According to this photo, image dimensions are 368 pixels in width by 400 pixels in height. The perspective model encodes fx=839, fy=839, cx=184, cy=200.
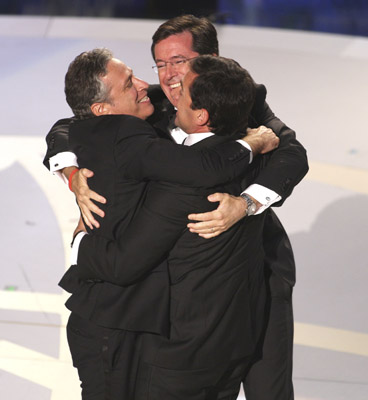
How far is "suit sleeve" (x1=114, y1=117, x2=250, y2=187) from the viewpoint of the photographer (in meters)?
1.99

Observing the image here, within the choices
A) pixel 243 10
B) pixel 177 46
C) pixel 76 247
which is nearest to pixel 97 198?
pixel 76 247

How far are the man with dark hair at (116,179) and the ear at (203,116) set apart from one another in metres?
0.07

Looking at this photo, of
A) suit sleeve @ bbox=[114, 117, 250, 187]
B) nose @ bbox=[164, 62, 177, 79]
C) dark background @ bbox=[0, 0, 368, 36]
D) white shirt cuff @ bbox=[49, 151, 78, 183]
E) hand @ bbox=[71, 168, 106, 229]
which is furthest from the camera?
dark background @ bbox=[0, 0, 368, 36]

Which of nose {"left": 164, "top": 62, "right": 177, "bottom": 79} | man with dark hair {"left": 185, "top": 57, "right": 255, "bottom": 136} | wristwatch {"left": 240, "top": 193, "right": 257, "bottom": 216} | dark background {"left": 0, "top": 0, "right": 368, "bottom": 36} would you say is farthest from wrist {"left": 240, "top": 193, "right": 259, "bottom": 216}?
dark background {"left": 0, "top": 0, "right": 368, "bottom": 36}

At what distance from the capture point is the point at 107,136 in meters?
2.08

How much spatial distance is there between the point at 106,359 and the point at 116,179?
18.2 inches

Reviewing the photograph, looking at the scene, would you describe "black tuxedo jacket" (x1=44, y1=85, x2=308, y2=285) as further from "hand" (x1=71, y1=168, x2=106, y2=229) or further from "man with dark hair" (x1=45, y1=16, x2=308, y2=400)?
"hand" (x1=71, y1=168, x2=106, y2=229)

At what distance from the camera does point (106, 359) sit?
2.13m

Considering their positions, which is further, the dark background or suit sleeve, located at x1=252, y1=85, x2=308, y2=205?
the dark background

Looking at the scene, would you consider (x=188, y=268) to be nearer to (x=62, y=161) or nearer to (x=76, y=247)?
(x=76, y=247)

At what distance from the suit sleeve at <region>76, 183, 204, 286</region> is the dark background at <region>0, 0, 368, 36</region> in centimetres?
785

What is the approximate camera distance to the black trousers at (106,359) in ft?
6.98

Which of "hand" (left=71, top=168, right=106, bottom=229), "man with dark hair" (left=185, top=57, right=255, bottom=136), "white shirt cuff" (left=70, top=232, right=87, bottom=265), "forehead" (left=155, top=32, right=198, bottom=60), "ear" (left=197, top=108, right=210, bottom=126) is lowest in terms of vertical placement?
"white shirt cuff" (left=70, top=232, right=87, bottom=265)

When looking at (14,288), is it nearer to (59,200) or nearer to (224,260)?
(59,200)
